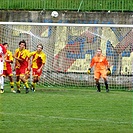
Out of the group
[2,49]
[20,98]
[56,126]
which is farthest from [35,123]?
[2,49]

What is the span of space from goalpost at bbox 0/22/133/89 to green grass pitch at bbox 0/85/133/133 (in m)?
3.25

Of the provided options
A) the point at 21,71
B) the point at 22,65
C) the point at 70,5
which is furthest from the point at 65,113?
the point at 70,5

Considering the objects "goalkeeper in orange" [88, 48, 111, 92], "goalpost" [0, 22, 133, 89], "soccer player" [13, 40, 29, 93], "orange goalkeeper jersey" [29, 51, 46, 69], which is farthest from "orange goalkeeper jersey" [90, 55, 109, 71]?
"soccer player" [13, 40, 29, 93]

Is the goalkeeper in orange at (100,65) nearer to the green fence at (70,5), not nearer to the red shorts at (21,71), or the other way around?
the red shorts at (21,71)

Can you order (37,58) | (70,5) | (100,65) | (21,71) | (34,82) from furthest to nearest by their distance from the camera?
(70,5), (100,65), (37,58), (34,82), (21,71)

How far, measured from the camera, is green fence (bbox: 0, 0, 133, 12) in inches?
1156

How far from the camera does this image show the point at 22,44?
23.0 meters

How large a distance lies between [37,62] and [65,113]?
825 centimetres

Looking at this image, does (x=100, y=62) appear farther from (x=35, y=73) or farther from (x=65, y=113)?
(x=65, y=113)

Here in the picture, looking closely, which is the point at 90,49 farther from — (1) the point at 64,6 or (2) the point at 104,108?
(2) the point at 104,108

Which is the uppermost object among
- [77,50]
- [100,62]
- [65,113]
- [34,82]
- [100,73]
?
[77,50]

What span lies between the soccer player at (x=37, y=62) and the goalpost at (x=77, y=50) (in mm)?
1884

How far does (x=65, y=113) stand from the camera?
16.2 m

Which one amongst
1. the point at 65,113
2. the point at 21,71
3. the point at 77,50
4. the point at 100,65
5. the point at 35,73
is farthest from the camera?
the point at 77,50
